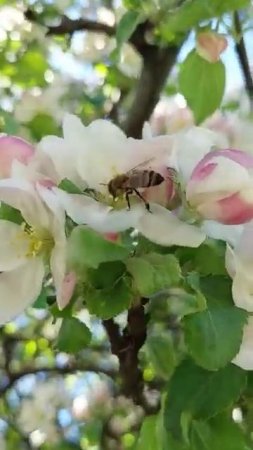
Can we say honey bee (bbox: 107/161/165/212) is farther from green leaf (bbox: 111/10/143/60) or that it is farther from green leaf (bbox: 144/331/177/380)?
green leaf (bbox: 111/10/143/60)

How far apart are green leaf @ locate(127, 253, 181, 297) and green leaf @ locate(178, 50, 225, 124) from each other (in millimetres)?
383

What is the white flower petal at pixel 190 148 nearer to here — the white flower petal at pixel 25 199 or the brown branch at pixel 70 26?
the white flower petal at pixel 25 199

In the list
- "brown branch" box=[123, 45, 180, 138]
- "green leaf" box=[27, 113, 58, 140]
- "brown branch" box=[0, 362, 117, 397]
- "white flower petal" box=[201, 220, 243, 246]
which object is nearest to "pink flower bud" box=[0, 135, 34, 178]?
"white flower petal" box=[201, 220, 243, 246]

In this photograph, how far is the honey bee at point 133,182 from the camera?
2.02 ft

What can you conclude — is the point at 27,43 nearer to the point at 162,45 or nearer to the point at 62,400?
the point at 162,45

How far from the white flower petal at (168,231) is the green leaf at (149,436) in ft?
0.53

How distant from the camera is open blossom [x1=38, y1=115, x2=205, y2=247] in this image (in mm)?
602

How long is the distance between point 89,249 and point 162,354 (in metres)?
0.18

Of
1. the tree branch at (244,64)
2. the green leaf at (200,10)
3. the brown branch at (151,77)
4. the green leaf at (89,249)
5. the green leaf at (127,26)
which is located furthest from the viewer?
the brown branch at (151,77)

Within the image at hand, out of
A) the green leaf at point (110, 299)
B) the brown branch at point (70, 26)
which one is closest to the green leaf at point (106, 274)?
the green leaf at point (110, 299)

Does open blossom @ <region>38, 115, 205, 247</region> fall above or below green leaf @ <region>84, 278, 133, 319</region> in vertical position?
above

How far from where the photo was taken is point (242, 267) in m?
0.61

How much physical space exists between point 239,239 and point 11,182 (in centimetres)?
13

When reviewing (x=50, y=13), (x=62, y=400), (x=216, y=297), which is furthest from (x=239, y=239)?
(x=62, y=400)
